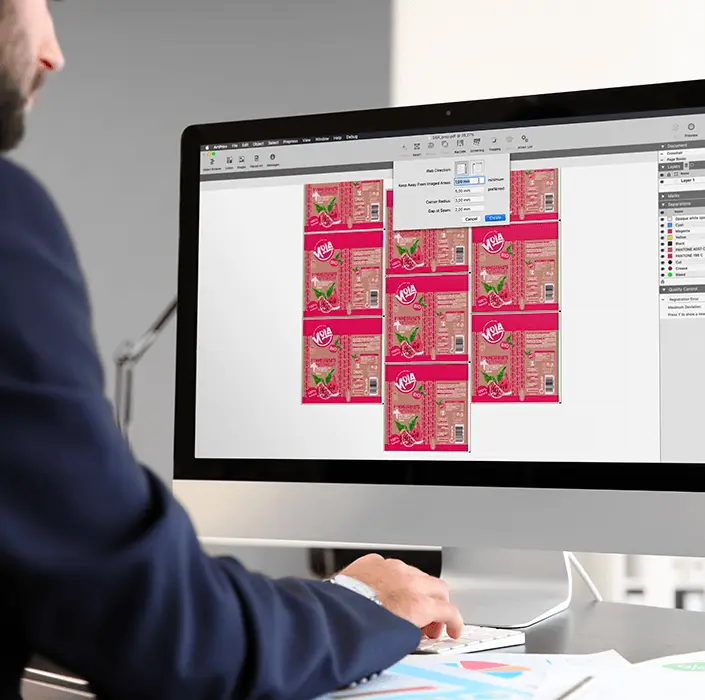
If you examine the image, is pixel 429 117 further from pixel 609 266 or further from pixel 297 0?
pixel 297 0

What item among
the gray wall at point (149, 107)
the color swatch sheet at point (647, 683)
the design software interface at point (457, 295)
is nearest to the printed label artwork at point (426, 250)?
the design software interface at point (457, 295)

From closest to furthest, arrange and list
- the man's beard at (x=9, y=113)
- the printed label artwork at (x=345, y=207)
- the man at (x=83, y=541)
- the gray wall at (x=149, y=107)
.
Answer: the man at (x=83, y=541)
the man's beard at (x=9, y=113)
the printed label artwork at (x=345, y=207)
the gray wall at (x=149, y=107)

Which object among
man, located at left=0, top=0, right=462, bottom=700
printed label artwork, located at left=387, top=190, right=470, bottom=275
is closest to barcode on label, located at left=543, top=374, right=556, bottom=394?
printed label artwork, located at left=387, top=190, right=470, bottom=275

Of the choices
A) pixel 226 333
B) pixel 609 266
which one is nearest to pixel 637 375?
pixel 609 266

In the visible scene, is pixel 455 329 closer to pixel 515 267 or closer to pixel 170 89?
pixel 515 267

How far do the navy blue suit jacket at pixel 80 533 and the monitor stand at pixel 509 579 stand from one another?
1.80 ft

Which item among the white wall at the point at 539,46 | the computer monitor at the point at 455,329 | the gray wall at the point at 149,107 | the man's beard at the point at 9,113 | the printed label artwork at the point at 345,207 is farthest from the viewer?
the gray wall at the point at 149,107

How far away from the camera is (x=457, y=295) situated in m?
0.96

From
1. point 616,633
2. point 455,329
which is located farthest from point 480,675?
point 455,329

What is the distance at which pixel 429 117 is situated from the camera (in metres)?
0.99

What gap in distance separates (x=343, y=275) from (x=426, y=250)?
0.09 meters

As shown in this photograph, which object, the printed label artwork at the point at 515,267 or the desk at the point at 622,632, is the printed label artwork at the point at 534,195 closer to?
the printed label artwork at the point at 515,267

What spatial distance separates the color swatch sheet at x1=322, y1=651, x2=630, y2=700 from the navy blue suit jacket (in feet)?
0.47

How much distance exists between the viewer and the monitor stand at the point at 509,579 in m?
1.00
